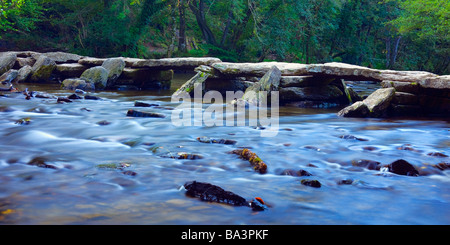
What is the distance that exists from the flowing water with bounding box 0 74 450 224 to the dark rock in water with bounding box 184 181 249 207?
76 mm

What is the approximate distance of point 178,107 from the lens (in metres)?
10.4

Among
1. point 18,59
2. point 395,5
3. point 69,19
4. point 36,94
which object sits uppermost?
point 395,5

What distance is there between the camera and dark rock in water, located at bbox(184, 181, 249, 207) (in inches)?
131

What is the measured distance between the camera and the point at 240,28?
87.8 ft

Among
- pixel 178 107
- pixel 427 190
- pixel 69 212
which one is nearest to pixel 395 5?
pixel 178 107

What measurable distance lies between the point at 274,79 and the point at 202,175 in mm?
7259

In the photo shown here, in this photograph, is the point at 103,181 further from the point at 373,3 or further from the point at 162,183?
the point at 373,3

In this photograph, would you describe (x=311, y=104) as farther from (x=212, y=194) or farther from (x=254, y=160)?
(x=212, y=194)

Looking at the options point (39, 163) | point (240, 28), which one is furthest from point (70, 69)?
point (240, 28)

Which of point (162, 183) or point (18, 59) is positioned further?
point (18, 59)

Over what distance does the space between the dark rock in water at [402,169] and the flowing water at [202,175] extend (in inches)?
4.9

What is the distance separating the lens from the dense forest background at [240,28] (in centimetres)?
2366

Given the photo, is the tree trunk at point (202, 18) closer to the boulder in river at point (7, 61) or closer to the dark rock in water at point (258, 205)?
the boulder in river at point (7, 61)
